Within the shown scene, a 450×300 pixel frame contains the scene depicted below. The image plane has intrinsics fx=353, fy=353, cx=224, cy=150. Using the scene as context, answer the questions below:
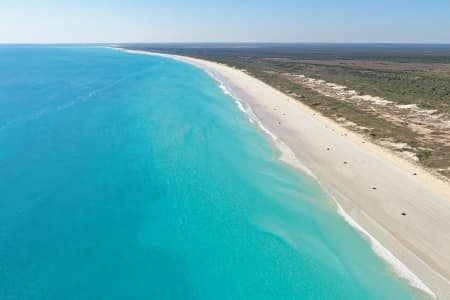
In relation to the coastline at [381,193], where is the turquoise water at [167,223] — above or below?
below

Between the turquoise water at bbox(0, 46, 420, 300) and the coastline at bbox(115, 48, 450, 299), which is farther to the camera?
the coastline at bbox(115, 48, 450, 299)

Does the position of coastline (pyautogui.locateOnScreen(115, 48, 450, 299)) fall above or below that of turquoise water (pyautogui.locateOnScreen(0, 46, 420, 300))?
above

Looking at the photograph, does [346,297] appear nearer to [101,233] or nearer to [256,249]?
[256,249]

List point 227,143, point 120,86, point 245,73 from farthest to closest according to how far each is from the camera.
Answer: point 245,73, point 120,86, point 227,143

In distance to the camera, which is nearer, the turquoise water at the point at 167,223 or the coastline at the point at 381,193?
the turquoise water at the point at 167,223

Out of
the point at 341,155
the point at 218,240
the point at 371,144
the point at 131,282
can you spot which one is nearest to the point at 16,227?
the point at 131,282
